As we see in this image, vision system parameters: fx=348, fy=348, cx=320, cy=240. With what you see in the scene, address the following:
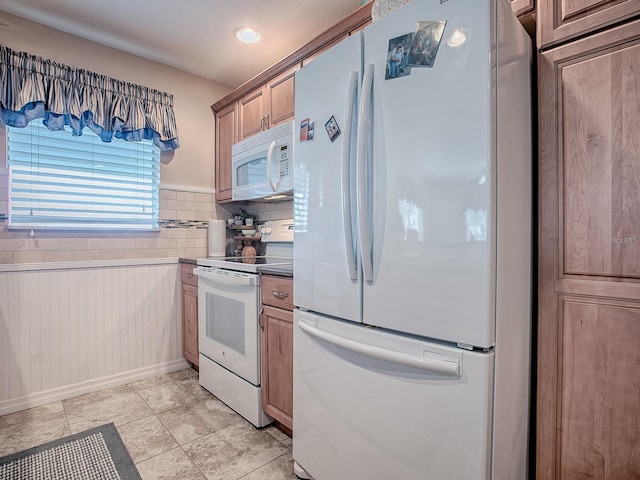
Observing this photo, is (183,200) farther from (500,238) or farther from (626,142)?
(626,142)

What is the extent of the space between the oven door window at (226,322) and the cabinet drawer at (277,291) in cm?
23

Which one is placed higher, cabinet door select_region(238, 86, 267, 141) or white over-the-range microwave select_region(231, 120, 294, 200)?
cabinet door select_region(238, 86, 267, 141)

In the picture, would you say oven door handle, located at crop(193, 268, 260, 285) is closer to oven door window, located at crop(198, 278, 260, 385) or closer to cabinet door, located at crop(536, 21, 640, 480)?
oven door window, located at crop(198, 278, 260, 385)

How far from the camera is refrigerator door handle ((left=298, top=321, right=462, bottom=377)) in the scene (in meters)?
0.99

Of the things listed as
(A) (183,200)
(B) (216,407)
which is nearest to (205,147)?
(A) (183,200)

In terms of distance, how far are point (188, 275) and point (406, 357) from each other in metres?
2.10

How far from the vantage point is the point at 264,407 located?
1.92 m

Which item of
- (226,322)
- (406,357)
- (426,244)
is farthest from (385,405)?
(226,322)

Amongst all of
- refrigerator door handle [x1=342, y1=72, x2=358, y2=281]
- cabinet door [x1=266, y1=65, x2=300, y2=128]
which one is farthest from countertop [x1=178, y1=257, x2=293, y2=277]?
cabinet door [x1=266, y1=65, x2=300, y2=128]

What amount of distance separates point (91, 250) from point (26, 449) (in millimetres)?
→ 1226

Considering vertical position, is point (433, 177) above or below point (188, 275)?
above

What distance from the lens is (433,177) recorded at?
102cm

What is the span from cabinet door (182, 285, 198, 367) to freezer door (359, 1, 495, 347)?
184 centimetres

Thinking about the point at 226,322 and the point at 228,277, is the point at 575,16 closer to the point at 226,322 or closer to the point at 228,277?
the point at 228,277
